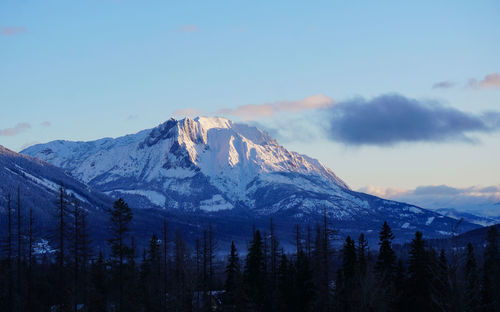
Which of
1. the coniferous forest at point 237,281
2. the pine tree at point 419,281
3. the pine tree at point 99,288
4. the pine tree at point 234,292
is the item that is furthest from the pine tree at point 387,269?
the pine tree at point 99,288

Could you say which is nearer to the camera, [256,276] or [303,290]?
[303,290]

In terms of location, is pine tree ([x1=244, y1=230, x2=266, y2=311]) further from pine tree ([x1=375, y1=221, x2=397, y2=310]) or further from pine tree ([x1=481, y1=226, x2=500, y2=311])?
pine tree ([x1=481, y1=226, x2=500, y2=311])

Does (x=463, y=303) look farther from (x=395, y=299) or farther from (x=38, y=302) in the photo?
(x=38, y=302)

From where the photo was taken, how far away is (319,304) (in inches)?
3465

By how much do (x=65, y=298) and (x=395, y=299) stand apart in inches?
1374

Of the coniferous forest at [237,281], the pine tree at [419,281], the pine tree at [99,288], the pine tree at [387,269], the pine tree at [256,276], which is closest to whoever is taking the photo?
the pine tree at [419,281]

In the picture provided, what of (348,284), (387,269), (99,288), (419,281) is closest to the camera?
(419,281)

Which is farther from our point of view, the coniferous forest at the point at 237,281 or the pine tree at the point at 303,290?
the pine tree at the point at 303,290

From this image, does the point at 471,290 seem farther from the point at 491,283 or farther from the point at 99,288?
the point at 99,288

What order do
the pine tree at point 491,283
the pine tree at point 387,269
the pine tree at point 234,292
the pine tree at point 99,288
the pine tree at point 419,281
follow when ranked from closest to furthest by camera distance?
the pine tree at point 419,281 < the pine tree at point 387,269 < the pine tree at point 491,283 < the pine tree at point 234,292 < the pine tree at point 99,288

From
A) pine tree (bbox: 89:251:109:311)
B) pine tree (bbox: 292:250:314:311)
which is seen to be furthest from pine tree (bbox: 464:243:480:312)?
pine tree (bbox: 89:251:109:311)

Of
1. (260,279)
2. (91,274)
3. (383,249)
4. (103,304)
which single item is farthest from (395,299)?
(91,274)

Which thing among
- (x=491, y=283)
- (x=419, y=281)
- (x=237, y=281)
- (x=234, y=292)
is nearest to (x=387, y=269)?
(x=419, y=281)

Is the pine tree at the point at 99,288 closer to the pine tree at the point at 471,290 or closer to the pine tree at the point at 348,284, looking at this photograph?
the pine tree at the point at 348,284
